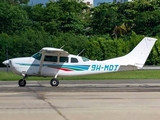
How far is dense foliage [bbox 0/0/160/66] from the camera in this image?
4688 centimetres

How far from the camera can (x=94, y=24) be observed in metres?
57.6

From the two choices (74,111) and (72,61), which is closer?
(74,111)

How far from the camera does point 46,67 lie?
26.9 metres

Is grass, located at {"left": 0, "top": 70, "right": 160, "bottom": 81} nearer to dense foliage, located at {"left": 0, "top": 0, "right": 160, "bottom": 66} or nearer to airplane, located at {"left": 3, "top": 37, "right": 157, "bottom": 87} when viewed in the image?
airplane, located at {"left": 3, "top": 37, "right": 157, "bottom": 87}

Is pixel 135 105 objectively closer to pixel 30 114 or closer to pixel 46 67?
pixel 30 114

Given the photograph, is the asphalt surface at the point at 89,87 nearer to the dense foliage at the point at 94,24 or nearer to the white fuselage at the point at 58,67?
the white fuselage at the point at 58,67

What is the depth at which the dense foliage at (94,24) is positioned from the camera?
46.9 meters

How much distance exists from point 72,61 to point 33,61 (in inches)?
84.9

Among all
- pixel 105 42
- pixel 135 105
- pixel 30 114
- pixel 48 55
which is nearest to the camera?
pixel 30 114

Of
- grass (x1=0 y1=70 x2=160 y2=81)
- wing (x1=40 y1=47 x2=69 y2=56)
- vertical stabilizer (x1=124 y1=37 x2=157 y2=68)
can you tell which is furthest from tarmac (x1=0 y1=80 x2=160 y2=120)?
grass (x1=0 y1=70 x2=160 y2=81)

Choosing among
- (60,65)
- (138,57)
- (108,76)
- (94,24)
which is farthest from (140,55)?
(94,24)

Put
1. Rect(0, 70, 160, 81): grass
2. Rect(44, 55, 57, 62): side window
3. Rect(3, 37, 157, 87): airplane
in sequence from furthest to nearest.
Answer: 1. Rect(0, 70, 160, 81): grass
2. Rect(44, 55, 57, 62): side window
3. Rect(3, 37, 157, 87): airplane

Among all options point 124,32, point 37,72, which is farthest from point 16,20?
point 37,72

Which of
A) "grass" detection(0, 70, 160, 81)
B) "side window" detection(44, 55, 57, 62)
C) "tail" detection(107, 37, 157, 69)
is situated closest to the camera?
"side window" detection(44, 55, 57, 62)
